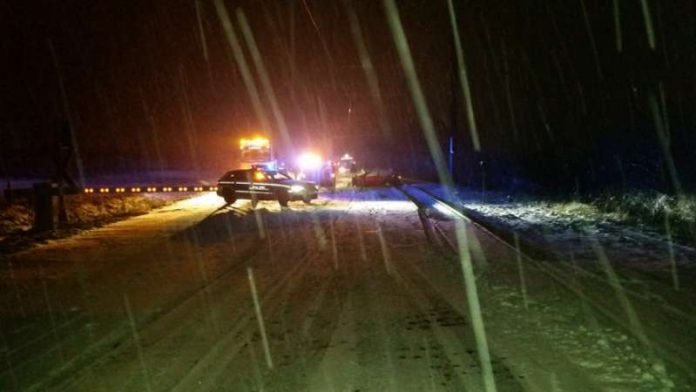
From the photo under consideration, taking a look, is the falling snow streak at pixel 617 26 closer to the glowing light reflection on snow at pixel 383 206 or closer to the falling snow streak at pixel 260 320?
the glowing light reflection on snow at pixel 383 206

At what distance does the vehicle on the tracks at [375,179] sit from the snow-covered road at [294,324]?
107 ft

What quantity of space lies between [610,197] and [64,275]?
17.5 metres

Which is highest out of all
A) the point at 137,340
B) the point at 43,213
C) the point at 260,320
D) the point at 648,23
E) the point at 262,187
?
the point at 648,23

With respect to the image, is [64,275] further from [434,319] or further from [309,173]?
[309,173]

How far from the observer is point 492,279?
1157cm

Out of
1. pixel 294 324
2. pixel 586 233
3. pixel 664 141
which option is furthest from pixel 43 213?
pixel 664 141

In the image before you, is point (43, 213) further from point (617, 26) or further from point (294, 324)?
point (617, 26)

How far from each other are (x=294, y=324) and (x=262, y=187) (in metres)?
21.5

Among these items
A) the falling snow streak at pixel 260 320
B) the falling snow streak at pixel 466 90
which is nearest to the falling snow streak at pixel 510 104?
the falling snow streak at pixel 466 90

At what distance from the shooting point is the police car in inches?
1168

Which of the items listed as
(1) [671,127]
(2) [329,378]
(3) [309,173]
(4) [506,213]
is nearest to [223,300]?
(2) [329,378]

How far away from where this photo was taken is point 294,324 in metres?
8.51

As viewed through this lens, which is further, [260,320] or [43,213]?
[43,213]

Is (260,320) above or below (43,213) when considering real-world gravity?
below
